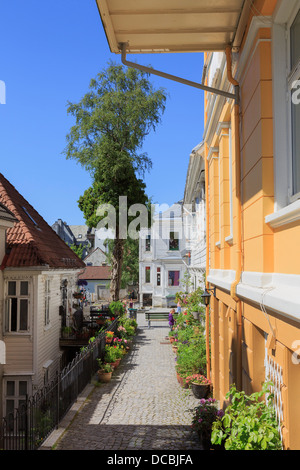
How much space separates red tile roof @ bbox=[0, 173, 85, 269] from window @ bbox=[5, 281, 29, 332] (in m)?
0.79

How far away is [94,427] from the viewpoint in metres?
8.68

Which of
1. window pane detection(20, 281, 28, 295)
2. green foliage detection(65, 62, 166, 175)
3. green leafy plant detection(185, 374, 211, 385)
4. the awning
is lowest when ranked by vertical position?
green leafy plant detection(185, 374, 211, 385)

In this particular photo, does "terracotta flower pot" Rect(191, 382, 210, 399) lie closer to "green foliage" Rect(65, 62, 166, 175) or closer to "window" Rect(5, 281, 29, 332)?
"window" Rect(5, 281, 29, 332)

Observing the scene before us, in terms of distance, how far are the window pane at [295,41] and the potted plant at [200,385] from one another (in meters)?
8.13

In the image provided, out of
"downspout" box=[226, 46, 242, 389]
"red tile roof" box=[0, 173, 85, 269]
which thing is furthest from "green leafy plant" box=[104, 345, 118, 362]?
"downspout" box=[226, 46, 242, 389]

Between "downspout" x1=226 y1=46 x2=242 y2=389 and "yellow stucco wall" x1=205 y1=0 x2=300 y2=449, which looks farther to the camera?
"downspout" x1=226 y1=46 x2=242 y2=389

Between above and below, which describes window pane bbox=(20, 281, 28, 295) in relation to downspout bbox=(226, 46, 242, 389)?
below

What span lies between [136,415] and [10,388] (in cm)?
492

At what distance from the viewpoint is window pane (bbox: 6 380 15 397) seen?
41.1 ft

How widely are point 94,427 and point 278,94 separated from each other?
7464mm

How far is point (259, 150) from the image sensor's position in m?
4.09

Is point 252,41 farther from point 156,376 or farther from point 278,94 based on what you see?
point 156,376
